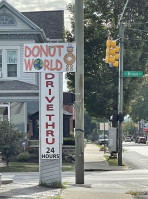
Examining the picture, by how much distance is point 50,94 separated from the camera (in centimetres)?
1498

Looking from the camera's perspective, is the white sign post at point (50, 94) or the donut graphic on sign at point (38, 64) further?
the donut graphic on sign at point (38, 64)

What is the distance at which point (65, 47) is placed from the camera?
15.0m

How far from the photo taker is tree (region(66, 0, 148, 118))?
1507 inches

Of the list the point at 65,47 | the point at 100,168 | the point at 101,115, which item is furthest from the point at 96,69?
the point at 65,47

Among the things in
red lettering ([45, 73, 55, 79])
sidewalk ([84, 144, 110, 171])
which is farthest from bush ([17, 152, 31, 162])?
red lettering ([45, 73, 55, 79])

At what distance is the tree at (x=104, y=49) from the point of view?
3828 centimetres

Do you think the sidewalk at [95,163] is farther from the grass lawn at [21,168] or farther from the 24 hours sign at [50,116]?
the 24 hours sign at [50,116]

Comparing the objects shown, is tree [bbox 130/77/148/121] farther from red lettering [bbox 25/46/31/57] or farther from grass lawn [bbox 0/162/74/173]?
red lettering [bbox 25/46/31/57]

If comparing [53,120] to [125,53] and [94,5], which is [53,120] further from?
[94,5]

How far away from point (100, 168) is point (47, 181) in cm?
1526

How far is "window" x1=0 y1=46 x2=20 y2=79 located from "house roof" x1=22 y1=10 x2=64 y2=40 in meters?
5.95

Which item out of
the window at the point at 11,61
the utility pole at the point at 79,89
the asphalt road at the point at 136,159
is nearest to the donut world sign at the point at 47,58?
the utility pole at the point at 79,89

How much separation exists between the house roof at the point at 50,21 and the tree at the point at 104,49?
2.14 meters

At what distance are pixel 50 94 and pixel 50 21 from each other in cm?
2914
